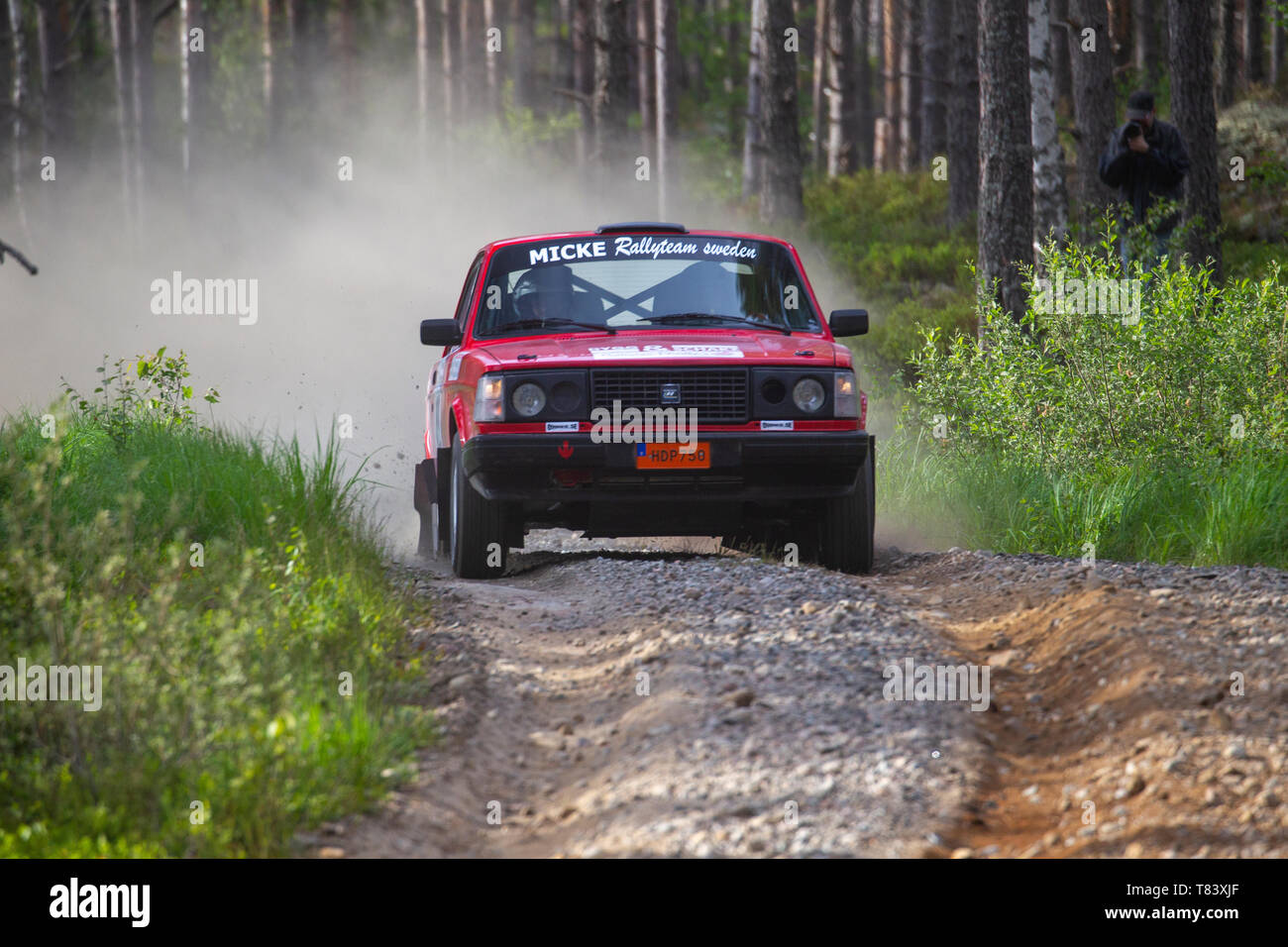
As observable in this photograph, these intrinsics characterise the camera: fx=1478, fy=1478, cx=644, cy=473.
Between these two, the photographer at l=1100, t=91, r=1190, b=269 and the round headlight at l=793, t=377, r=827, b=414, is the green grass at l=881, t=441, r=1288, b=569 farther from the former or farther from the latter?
the photographer at l=1100, t=91, r=1190, b=269

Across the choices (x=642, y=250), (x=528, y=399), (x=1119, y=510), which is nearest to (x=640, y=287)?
(x=642, y=250)

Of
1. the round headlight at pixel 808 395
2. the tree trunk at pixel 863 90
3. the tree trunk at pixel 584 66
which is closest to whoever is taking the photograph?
the round headlight at pixel 808 395

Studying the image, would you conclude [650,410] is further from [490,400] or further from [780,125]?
[780,125]

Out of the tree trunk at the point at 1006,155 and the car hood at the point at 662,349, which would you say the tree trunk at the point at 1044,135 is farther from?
the car hood at the point at 662,349

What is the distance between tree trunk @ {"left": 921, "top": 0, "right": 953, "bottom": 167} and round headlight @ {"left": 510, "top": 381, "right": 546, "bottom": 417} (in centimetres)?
1985

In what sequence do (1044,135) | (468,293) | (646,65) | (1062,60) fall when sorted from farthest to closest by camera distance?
(646,65) < (1062,60) < (1044,135) < (468,293)

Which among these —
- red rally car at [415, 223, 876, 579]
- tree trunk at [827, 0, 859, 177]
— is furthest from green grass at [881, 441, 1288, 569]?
tree trunk at [827, 0, 859, 177]

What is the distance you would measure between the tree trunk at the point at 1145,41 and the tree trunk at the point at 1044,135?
17.5 meters

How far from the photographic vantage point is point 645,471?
308 inches

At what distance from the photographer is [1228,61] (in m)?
28.7

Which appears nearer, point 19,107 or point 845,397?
point 845,397

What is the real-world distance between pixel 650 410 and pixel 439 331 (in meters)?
1.67

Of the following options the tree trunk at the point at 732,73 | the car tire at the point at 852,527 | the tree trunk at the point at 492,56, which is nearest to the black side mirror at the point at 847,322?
the car tire at the point at 852,527

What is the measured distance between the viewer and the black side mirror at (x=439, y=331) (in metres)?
8.76
